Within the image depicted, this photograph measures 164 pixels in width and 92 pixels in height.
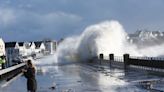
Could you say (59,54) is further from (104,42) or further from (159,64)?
(159,64)

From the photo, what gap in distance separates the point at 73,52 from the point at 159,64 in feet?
168

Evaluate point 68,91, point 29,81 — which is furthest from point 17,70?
point 29,81

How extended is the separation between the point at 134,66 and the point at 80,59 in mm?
36783

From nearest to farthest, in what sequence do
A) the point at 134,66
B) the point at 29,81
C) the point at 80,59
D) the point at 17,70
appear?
the point at 29,81 < the point at 134,66 < the point at 17,70 < the point at 80,59

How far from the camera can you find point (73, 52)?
88.9 meters

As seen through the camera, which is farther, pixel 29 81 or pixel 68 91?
pixel 68 91

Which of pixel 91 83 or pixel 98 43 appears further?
pixel 98 43

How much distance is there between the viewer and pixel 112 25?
89.5 metres

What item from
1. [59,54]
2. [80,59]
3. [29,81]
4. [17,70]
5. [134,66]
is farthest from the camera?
[59,54]

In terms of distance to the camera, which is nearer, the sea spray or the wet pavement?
the wet pavement

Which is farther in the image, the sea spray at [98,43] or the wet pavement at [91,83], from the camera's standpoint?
the sea spray at [98,43]

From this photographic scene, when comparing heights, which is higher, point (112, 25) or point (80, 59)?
point (112, 25)

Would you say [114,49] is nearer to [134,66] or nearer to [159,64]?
[134,66]

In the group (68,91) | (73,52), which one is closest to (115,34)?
(73,52)
